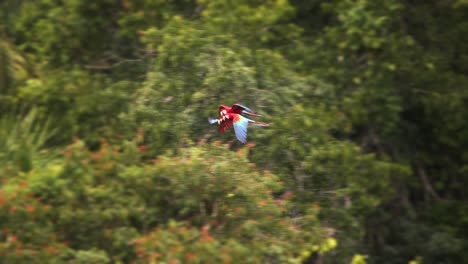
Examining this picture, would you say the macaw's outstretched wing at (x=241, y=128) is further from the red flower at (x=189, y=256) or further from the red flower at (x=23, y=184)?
the red flower at (x=23, y=184)

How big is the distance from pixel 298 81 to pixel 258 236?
176 centimetres

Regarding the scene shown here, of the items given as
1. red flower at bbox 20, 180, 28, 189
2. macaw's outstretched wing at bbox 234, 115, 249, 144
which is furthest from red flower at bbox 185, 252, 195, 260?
red flower at bbox 20, 180, 28, 189

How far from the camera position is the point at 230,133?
642 centimetres

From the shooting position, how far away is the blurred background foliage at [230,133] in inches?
254

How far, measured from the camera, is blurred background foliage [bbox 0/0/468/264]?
6.44 metres

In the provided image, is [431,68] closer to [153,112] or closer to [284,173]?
[284,173]

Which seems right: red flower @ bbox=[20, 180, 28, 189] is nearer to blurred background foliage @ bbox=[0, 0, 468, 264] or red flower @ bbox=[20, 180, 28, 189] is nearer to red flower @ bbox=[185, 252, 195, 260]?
blurred background foliage @ bbox=[0, 0, 468, 264]

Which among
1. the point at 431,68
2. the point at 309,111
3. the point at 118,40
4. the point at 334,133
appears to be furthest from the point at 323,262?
the point at 118,40

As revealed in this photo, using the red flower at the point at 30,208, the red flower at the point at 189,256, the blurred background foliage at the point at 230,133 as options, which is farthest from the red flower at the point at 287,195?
the red flower at the point at 30,208

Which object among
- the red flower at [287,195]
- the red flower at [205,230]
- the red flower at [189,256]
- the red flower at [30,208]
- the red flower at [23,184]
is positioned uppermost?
the red flower at [23,184]

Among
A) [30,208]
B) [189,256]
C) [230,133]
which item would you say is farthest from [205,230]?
[30,208]

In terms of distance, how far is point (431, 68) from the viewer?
959 centimetres

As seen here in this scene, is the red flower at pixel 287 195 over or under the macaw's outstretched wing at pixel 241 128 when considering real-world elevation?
under

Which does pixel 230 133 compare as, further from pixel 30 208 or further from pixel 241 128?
pixel 30 208
